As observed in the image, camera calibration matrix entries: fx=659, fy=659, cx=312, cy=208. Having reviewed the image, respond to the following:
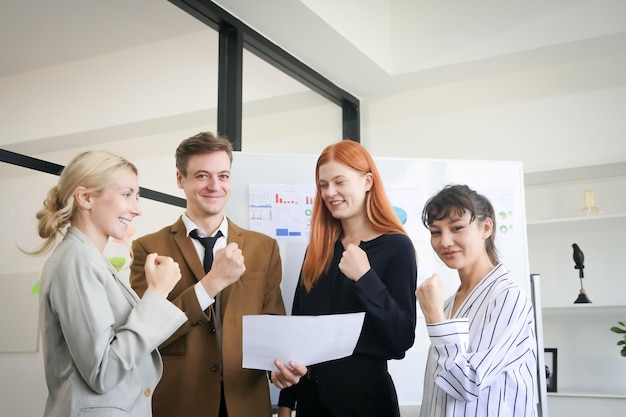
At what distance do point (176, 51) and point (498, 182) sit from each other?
5.75 feet

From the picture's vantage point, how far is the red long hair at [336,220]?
2055mm

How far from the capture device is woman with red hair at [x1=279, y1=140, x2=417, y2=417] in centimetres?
186

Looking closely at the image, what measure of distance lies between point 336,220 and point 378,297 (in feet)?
1.28

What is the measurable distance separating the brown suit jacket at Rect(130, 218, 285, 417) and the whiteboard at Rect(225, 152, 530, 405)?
1001 millimetres

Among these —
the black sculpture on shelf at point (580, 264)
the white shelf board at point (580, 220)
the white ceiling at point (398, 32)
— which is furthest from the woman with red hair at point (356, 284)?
the black sculpture on shelf at point (580, 264)

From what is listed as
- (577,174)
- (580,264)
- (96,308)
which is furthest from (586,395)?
(96,308)

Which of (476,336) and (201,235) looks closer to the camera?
(476,336)

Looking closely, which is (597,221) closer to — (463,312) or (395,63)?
(395,63)

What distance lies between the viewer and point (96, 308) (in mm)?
1523

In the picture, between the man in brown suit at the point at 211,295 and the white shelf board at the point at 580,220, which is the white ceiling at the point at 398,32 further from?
the white shelf board at the point at 580,220

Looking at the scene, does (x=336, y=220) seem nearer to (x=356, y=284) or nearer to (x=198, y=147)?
(x=356, y=284)

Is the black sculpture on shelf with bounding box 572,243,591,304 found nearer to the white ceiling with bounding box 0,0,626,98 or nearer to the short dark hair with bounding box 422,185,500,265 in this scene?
the white ceiling with bounding box 0,0,626,98

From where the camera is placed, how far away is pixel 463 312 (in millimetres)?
1789

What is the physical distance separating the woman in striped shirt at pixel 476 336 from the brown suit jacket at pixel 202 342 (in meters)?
0.55
